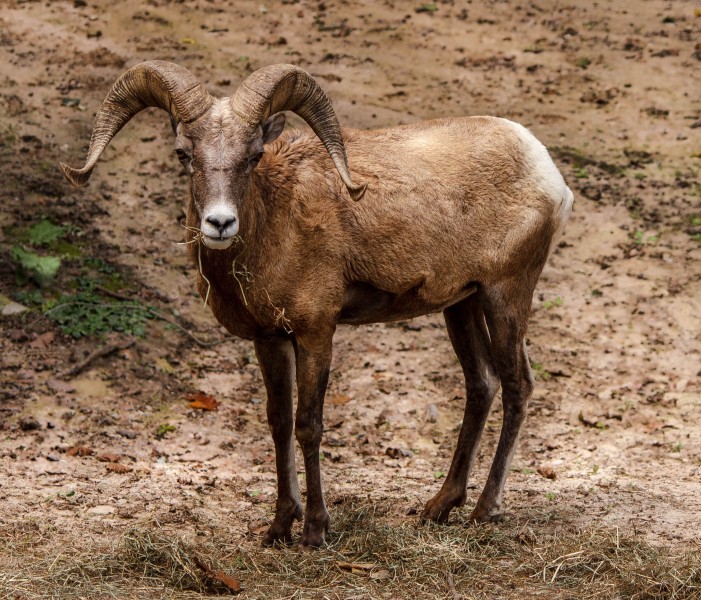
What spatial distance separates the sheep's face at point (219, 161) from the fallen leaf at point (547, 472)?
12.1 ft

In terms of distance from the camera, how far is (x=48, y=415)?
8.46m

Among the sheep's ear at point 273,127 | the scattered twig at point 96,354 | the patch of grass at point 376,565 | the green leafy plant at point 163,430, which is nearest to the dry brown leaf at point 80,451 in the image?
the green leafy plant at point 163,430

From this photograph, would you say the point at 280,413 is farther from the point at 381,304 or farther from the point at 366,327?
the point at 366,327

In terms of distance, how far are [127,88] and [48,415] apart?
3.45m

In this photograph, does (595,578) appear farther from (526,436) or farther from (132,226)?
(132,226)

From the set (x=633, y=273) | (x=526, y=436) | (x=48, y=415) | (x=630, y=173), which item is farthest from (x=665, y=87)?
(x=48, y=415)

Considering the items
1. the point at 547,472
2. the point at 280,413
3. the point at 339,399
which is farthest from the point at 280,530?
the point at 339,399

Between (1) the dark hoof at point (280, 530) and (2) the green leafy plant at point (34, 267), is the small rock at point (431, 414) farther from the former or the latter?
(2) the green leafy plant at point (34, 267)

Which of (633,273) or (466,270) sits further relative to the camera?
(633,273)

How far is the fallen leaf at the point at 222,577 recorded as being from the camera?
581 centimetres

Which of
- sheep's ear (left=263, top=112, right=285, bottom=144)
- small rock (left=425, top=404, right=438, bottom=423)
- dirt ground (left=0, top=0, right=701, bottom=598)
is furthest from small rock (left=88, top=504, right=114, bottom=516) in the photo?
small rock (left=425, top=404, right=438, bottom=423)

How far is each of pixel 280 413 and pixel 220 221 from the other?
174 cm

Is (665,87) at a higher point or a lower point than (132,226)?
higher

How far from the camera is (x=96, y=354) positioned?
367 inches
